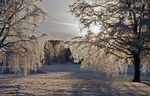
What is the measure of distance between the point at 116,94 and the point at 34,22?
7.51 metres

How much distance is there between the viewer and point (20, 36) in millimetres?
9844

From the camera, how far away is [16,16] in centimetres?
1035

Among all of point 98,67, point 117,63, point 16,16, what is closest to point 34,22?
point 16,16

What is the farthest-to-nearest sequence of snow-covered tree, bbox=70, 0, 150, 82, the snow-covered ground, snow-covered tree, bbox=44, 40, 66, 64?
1. snow-covered tree, bbox=44, 40, 66, 64
2. snow-covered tree, bbox=70, 0, 150, 82
3. the snow-covered ground

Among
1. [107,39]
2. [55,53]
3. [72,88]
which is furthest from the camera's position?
[55,53]

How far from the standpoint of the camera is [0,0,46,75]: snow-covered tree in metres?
10.0

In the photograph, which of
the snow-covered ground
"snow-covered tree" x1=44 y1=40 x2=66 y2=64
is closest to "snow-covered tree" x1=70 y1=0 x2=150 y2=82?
the snow-covered ground

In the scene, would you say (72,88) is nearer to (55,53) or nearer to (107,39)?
(107,39)

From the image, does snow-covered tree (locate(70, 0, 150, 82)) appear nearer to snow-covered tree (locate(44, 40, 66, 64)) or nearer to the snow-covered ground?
the snow-covered ground

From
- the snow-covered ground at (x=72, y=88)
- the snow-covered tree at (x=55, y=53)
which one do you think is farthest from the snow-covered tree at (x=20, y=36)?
the snow-covered tree at (x=55, y=53)

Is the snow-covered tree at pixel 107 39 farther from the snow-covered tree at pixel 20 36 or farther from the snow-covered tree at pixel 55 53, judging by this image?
the snow-covered tree at pixel 55 53

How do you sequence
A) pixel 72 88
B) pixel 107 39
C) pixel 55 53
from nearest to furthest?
pixel 72 88 → pixel 107 39 → pixel 55 53

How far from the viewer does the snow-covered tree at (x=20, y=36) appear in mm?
10016

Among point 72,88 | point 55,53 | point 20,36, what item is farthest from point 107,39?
point 55,53
